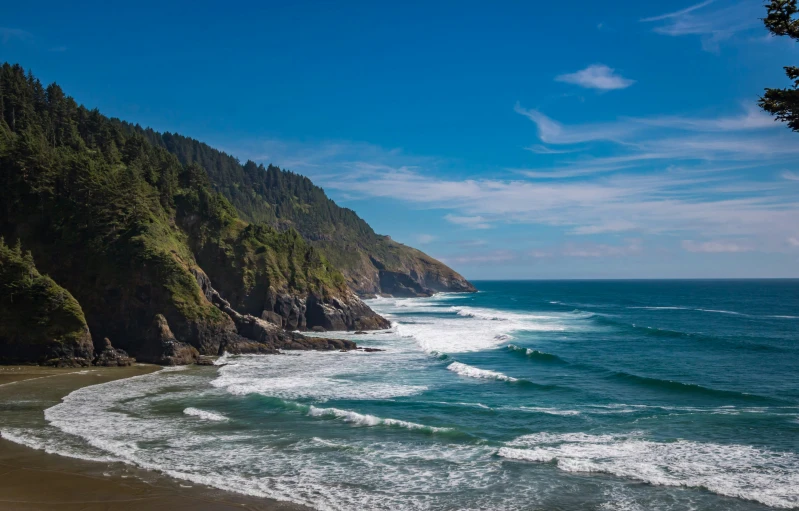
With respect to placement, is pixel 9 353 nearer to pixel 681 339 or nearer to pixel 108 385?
pixel 108 385

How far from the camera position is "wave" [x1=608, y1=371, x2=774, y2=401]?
109ft

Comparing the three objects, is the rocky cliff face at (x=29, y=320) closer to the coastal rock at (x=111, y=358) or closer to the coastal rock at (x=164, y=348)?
the coastal rock at (x=111, y=358)

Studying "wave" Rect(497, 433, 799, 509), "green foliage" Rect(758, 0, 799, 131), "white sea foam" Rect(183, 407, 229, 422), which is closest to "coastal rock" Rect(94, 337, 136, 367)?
"white sea foam" Rect(183, 407, 229, 422)

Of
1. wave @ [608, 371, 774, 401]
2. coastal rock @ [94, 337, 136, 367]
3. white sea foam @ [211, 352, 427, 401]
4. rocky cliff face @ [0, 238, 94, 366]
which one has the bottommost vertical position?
wave @ [608, 371, 774, 401]

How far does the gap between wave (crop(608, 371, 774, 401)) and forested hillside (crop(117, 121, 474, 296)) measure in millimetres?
109749

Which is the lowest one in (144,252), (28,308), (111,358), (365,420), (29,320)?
(365,420)

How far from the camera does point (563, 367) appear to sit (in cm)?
4509

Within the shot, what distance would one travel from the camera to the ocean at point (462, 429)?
62.6 ft

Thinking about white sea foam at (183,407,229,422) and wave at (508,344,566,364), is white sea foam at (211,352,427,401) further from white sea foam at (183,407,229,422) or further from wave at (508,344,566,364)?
wave at (508,344,566,364)

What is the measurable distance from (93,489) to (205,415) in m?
10.6

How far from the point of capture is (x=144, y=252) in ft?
164

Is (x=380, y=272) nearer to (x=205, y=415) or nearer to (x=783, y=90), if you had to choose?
(x=205, y=415)

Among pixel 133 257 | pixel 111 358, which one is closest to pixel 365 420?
pixel 111 358

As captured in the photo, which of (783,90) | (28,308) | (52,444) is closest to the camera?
(783,90)
